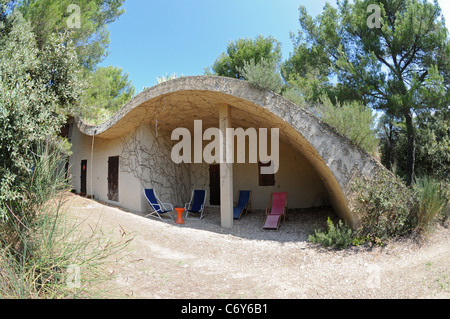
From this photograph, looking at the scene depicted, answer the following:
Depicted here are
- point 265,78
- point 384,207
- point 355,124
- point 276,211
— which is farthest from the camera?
point 276,211

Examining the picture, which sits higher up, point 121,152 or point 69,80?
point 69,80

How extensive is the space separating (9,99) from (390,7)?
9.53m

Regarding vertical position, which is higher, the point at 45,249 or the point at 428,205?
the point at 428,205

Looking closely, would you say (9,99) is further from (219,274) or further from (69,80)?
(219,274)

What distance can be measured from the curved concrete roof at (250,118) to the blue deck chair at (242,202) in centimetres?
239

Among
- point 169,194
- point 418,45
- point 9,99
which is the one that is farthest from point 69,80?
point 418,45

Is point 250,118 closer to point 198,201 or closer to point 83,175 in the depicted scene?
point 198,201

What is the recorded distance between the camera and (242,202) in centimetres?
912

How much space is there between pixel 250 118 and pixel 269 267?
15.3 feet

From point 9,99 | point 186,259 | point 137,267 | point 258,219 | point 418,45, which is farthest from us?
point 258,219

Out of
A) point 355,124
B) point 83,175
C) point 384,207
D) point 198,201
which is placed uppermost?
point 355,124

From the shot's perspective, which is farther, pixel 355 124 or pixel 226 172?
pixel 226 172

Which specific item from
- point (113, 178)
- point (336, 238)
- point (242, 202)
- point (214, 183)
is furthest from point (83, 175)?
point (336, 238)

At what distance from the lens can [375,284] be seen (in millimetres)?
3795
